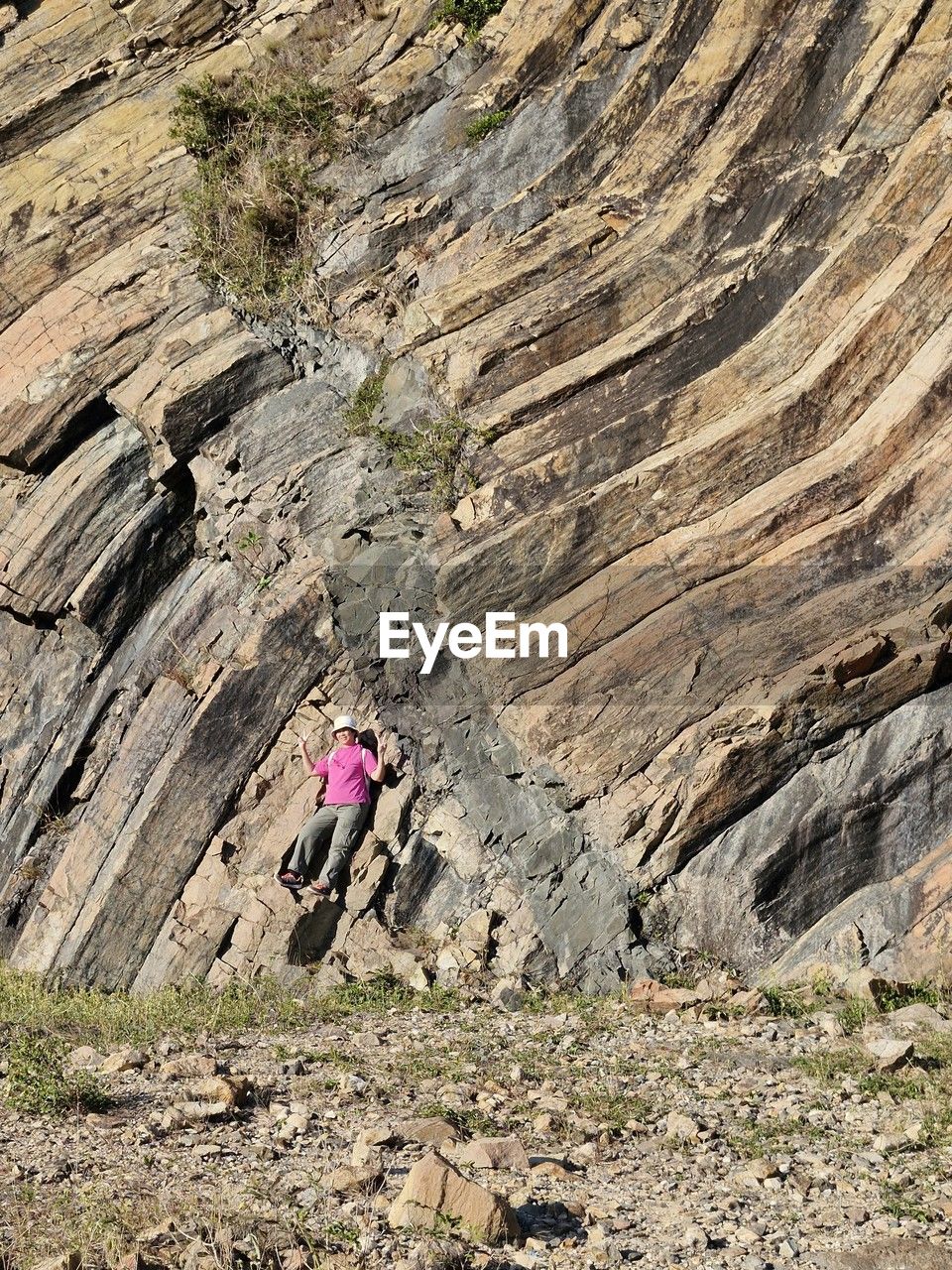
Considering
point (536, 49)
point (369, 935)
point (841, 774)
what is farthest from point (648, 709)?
point (536, 49)

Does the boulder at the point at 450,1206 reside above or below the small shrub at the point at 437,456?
below

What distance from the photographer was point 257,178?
13.6 meters

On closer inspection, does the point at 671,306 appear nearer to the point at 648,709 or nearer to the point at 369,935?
the point at 648,709

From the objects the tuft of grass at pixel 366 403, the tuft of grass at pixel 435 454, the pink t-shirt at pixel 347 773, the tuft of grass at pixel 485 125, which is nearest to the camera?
the pink t-shirt at pixel 347 773

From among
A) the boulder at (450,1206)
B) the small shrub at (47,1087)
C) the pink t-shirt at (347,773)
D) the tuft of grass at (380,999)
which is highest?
the pink t-shirt at (347,773)

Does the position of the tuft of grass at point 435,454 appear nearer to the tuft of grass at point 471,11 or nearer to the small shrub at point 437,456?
the small shrub at point 437,456

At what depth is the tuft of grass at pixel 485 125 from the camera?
43.4 feet

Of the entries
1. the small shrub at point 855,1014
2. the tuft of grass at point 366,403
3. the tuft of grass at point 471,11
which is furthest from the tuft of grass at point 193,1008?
the tuft of grass at point 471,11

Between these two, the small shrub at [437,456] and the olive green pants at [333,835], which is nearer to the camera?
the olive green pants at [333,835]

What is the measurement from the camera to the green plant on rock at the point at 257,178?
→ 13.1 m

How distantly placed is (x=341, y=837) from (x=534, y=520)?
3.26 m

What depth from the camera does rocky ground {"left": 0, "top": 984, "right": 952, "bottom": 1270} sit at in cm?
610

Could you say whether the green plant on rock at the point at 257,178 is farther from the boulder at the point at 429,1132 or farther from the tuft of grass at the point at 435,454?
the boulder at the point at 429,1132

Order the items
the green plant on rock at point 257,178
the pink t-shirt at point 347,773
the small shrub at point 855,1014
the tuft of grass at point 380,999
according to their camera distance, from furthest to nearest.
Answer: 1. the green plant on rock at point 257,178
2. the pink t-shirt at point 347,773
3. the tuft of grass at point 380,999
4. the small shrub at point 855,1014
